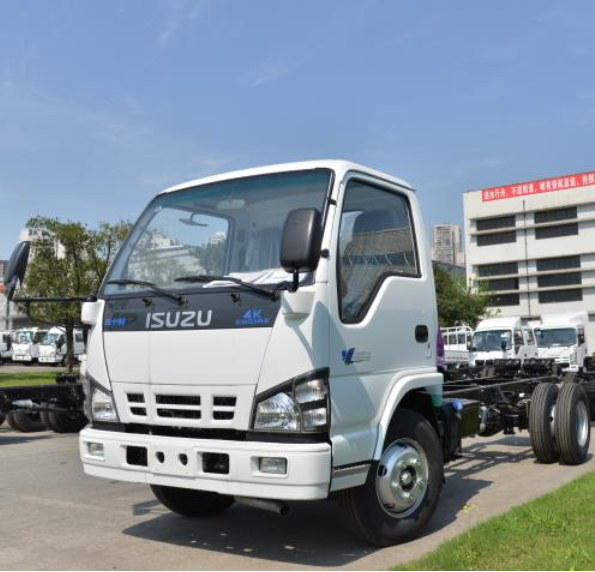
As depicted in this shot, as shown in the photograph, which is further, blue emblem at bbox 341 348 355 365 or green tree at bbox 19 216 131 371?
green tree at bbox 19 216 131 371

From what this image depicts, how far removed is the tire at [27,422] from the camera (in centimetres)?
1199

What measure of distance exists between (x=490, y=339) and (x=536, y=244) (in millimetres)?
52978

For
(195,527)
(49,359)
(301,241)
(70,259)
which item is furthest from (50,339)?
(301,241)

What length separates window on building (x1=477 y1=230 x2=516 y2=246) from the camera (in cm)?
7750

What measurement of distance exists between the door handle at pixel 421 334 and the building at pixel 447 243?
591 feet

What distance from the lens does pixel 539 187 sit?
249 feet

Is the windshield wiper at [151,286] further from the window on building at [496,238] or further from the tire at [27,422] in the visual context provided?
the window on building at [496,238]

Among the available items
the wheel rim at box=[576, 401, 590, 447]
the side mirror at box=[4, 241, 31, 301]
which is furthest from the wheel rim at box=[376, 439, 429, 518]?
the wheel rim at box=[576, 401, 590, 447]

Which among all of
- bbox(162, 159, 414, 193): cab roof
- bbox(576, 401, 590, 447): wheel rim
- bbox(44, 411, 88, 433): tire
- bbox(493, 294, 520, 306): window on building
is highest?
bbox(493, 294, 520, 306): window on building

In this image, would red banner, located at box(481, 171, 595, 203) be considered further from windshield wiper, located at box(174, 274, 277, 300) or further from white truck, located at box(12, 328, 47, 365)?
windshield wiper, located at box(174, 274, 277, 300)

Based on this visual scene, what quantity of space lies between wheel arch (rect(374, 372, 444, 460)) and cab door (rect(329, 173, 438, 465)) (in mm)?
54

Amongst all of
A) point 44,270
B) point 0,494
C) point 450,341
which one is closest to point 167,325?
point 0,494

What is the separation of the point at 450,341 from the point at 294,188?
32.1m

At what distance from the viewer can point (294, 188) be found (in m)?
4.79
